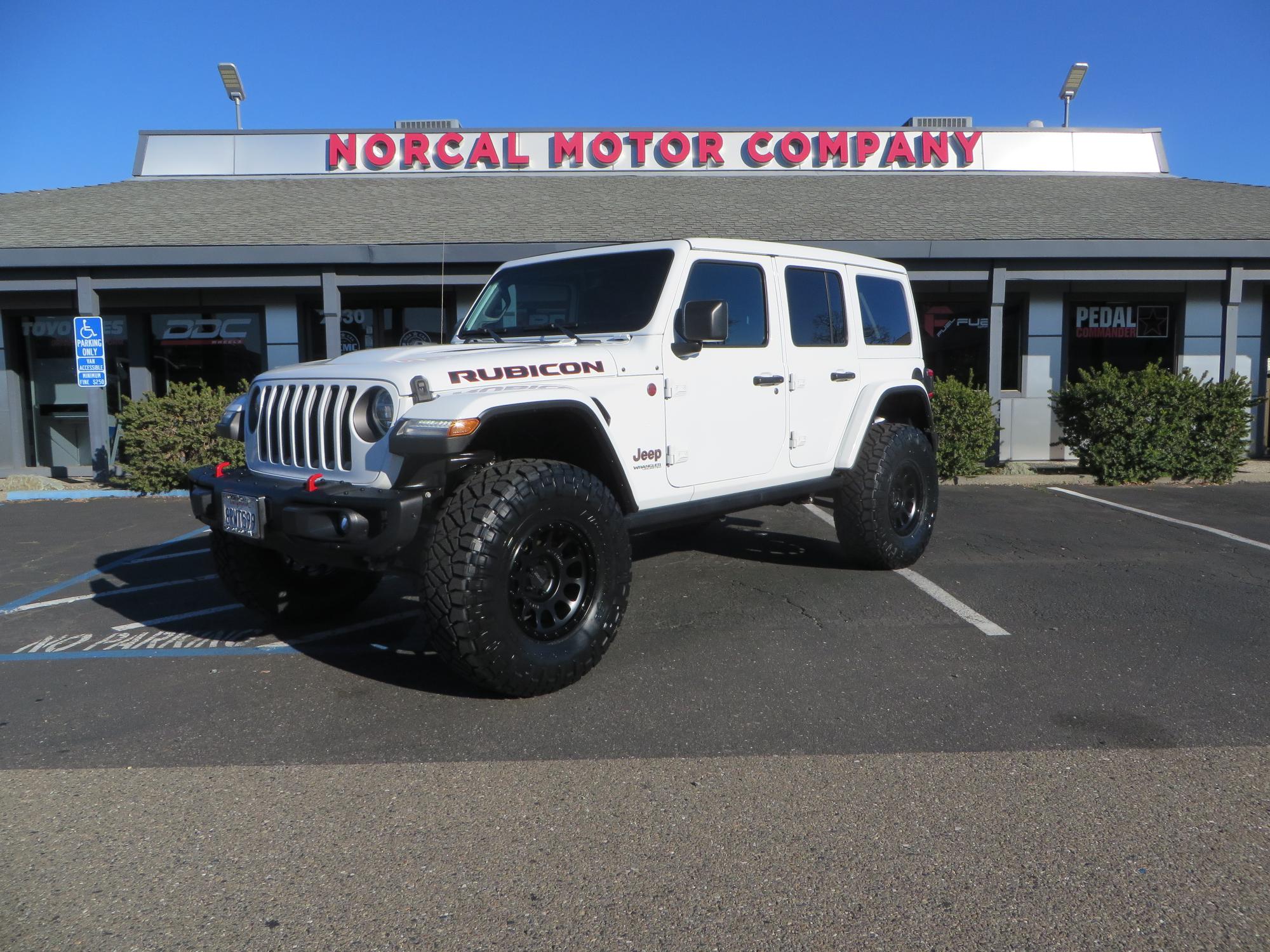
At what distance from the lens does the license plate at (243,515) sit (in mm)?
3959

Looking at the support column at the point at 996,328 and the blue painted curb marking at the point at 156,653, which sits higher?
the support column at the point at 996,328

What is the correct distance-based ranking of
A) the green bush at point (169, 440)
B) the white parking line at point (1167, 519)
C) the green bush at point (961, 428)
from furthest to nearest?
1. the green bush at point (961, 428)
2. the green bush at point (169, 440)
3. the white parking line at point (1167, 519)

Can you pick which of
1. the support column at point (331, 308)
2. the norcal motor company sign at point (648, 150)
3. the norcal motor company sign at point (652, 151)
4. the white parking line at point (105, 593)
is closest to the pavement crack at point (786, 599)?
the white parking line at point (105, 593)

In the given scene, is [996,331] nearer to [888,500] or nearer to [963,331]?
[963,331]

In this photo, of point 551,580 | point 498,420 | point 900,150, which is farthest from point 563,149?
point 551,580

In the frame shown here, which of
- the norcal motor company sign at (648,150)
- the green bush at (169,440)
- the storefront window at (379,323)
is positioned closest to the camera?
the green bush at (169,440)

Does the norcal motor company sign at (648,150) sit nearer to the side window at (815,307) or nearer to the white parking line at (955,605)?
the side window at (815,307)

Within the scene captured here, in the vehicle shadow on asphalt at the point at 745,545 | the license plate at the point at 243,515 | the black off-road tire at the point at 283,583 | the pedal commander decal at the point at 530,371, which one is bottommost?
the vehicle shadow on asphalt at the point at 745,545

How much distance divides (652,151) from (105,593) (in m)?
13.1

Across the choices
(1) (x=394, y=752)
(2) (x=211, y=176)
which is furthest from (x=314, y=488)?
(2) (x=211, y=176)

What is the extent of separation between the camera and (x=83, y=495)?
1107 cm

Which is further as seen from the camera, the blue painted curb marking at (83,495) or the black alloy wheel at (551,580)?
the blue painted curb marking at (83,495)

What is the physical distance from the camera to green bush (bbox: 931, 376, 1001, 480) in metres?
11.4

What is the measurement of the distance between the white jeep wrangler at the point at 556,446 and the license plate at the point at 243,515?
1 centimetres
